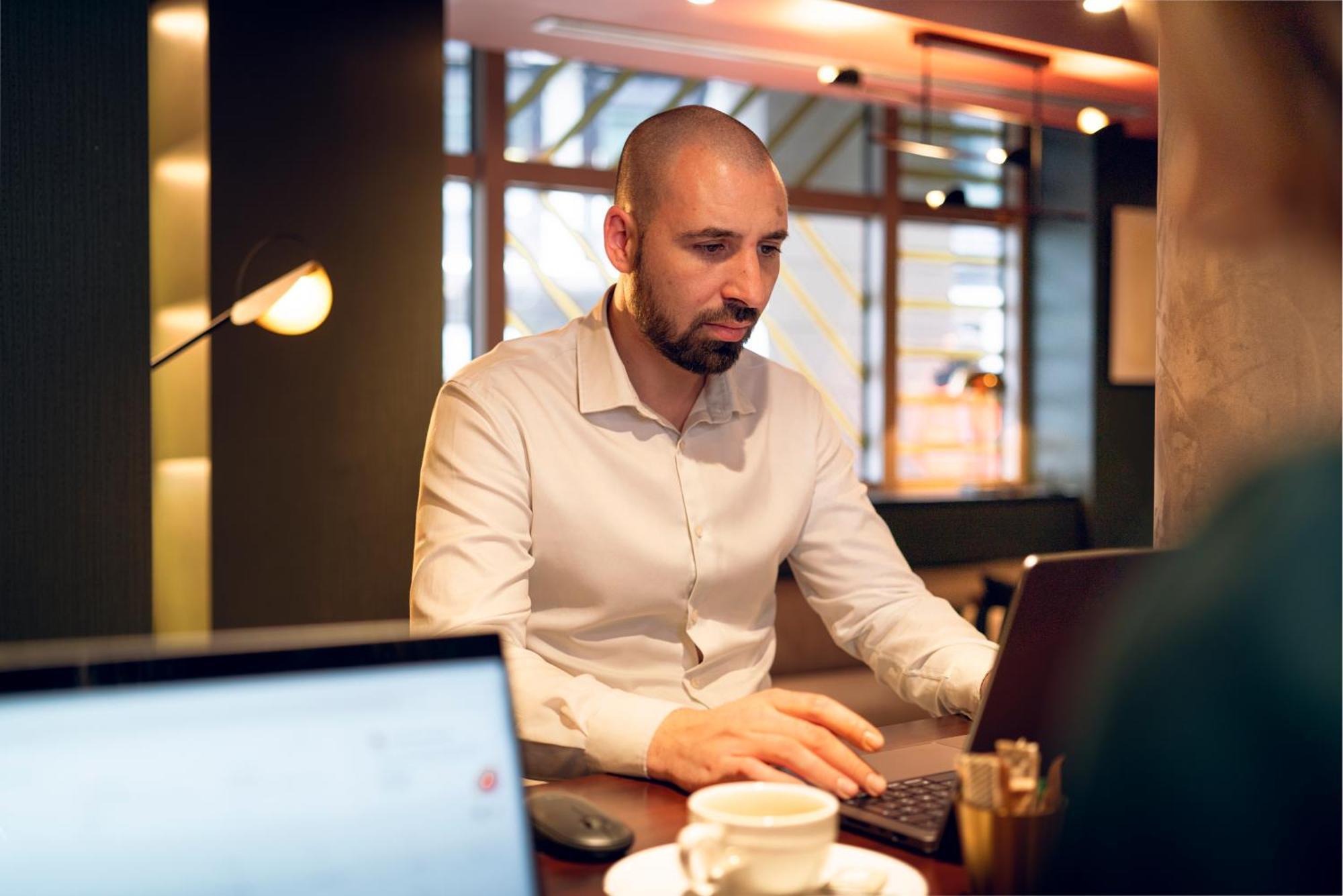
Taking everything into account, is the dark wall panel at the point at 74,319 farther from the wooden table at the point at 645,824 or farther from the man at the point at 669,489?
the wooden table at the point at 645,824

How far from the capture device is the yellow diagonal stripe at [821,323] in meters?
6.13

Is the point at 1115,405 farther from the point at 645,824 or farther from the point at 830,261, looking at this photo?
the point at 645,824

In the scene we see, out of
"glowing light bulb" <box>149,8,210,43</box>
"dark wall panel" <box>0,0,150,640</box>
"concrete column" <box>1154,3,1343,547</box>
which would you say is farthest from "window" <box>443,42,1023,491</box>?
"concrete column" <box>1154,3,1343,547</box>

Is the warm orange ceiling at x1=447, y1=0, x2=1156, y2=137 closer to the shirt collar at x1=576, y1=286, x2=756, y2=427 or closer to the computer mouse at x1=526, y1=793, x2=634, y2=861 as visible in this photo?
the shirt collar at x1=576, y1=286, x2=756, y2=427

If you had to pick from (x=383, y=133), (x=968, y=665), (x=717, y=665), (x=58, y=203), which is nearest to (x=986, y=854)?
(x=968, y=665)

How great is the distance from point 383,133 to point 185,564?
4.92ft

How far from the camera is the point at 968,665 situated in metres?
1.42

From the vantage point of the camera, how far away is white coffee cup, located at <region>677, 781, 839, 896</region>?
677 mm

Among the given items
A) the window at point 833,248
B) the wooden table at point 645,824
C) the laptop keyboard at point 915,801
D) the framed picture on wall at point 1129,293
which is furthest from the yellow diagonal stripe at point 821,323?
the laptop keyboard at point 915,801

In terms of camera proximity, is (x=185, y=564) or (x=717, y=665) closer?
(x=717, y=665)

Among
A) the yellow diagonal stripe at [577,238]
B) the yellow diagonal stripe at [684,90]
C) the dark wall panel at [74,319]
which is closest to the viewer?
the dark wall panel at [74,319]

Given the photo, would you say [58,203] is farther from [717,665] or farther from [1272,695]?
[1272,695]

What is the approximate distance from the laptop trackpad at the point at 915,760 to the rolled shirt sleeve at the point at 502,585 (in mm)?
213

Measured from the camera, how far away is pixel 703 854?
673 mm
